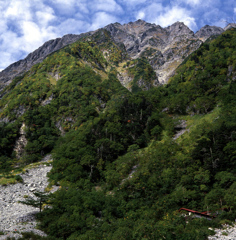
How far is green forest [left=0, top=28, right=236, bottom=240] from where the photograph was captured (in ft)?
83.8

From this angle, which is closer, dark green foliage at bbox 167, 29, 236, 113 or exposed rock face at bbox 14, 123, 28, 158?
dark green foliage at bbox 167, 29, 236, 113

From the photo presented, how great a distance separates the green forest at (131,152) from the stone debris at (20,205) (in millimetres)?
2295

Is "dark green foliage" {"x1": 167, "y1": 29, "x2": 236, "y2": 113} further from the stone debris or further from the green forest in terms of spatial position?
the stone debris

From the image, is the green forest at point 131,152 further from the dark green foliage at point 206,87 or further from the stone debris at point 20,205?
the stone debris at point 20,205

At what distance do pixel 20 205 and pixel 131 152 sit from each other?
1216 inches

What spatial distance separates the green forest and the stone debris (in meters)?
2.30

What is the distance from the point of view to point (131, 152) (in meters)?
52.7

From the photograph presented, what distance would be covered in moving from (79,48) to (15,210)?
156651mm

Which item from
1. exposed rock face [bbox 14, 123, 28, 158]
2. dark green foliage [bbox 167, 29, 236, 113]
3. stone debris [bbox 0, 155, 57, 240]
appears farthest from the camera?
exposed rock face [bbox 14, 123, 28, 158]

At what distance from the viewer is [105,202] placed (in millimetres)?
33688

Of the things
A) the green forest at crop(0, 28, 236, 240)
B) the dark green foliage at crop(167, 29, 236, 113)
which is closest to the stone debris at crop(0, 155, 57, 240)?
the green forest at crop(0, 28, 236, 240)

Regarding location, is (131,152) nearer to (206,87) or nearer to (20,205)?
(20,205)

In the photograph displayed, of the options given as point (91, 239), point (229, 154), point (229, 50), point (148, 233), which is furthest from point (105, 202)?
point (229, 50)

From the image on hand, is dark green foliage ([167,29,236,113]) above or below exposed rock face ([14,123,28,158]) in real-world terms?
above
